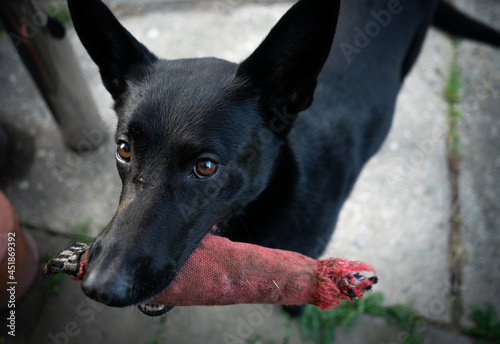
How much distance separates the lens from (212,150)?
1.31 meters

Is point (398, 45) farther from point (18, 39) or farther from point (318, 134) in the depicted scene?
point (18, 39)

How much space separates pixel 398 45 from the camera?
7.10 ft

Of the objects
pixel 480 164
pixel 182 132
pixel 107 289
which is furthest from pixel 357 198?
pixel 107 289

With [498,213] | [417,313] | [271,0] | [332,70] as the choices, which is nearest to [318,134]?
[332,70]

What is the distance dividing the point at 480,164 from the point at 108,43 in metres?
2.45

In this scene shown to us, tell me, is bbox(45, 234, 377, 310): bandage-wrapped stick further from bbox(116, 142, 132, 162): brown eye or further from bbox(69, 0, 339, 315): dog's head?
bbox(116, 142, 132, 162): brown eye

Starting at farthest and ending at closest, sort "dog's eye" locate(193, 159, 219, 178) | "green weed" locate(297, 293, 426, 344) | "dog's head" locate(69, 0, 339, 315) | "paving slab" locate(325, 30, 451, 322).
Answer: "paving slab" locate(325, 30, 451, 322) → "green weed" locate(297, 293, 426, 344) → "dog's eye" locate(193, 159, 219, 178) → "dog's head" locate(69, 0, 339, 315)

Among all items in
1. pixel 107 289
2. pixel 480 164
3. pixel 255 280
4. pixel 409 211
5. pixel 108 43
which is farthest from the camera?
pixel 480 164

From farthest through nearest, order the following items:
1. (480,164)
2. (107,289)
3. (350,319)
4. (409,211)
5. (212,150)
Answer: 1. (480,164)
2. (409,211)
3. (350,319)
4. (212,150)
5. (107,289)

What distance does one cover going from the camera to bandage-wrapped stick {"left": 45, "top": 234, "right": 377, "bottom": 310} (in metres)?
1.18

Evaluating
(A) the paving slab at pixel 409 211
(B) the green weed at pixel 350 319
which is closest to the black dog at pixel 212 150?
(B) the green weed at pixel 350 319

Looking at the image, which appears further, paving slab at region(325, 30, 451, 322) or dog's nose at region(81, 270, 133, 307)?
paving slab at region(325, 30, 451, 322)

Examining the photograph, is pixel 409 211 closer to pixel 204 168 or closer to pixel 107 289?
pixel 204 168

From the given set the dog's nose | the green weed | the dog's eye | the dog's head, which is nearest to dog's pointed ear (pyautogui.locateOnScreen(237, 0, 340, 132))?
the dog's head
